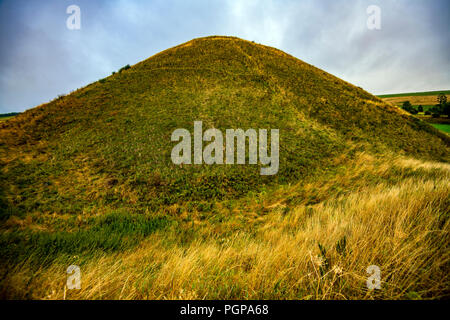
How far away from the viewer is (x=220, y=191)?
8453 mm

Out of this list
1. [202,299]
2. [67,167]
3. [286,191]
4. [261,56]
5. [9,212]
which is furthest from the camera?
[261,56]

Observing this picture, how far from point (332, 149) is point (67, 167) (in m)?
18.1

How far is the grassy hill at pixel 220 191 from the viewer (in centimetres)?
187

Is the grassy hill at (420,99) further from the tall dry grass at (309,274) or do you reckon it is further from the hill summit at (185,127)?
the tall dry grass at (309,274)

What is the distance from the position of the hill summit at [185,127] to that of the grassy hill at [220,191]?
115mm

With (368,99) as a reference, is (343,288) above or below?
below

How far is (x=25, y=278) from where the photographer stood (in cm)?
180

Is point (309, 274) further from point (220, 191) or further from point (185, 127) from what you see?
point (185, 127)

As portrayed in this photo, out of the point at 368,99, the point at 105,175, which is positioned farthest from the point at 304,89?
the point at 105,175

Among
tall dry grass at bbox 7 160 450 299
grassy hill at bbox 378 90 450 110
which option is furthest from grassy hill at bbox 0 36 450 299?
grassy hill at bbox 378 90 450 110

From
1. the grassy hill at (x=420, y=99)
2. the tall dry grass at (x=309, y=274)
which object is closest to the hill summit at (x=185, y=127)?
the tall dry grass at (x=309, y=274)

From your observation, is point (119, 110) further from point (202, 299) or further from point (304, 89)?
point (304, 89)

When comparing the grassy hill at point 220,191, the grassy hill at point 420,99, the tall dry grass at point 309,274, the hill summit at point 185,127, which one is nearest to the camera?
the tall dry grass at point 309,274

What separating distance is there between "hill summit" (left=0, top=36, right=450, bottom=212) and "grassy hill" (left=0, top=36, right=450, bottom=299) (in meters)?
0.11
